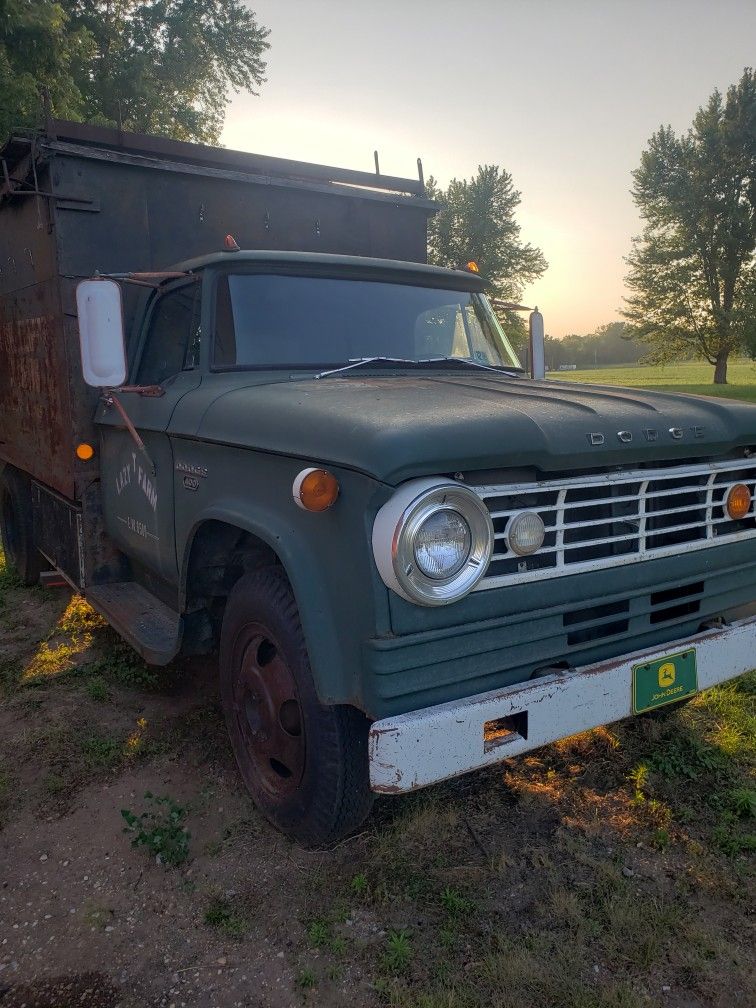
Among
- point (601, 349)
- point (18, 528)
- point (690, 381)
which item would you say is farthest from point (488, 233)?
point (601, 349)

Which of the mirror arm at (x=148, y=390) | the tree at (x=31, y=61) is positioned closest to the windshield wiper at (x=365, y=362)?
the mirror arm at (x=148, y=390)

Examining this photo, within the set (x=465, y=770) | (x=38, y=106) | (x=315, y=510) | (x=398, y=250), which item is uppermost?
(x=38, y=106)

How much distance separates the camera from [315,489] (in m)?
2.21

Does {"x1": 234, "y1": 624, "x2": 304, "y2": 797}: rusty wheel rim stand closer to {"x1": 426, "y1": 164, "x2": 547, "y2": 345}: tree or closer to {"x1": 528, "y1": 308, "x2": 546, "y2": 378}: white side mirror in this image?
{"x1": 528, "y1": 308, "x2": 546, "y2": 378}: white side mirror

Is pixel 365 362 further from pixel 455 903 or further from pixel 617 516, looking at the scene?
pixel 455 903

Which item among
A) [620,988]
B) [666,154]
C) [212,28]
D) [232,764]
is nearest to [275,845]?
[232,764]

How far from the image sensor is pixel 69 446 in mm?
4359

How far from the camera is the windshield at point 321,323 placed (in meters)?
3.48

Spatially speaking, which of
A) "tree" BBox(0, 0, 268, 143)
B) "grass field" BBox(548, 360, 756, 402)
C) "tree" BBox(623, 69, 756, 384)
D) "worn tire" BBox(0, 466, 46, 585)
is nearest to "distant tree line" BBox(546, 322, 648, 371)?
"grass field" BBox(548, 360, 756, 402)

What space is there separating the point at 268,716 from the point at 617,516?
145cm

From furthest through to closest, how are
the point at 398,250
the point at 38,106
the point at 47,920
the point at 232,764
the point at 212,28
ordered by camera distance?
1. the point at 212,28
2. the point at 38,106
3. the point at 398,250
4. the point at 232,764
5. the point at 47,920

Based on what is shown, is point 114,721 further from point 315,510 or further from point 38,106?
point 38,106

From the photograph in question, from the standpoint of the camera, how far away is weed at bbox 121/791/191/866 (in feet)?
9.13

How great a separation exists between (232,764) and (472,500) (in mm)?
1940
